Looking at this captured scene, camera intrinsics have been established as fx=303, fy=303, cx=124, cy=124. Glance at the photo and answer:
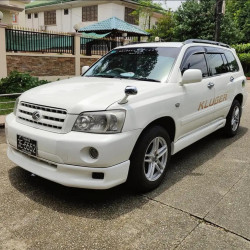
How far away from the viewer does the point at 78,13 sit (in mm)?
31781

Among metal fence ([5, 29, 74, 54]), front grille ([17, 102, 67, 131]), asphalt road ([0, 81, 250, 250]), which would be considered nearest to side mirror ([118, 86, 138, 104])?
front grille ([17, 102, 67, 131])

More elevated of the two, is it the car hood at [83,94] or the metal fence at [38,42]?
the metal fence at [38,42]

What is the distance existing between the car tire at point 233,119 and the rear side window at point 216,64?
769 millimetres

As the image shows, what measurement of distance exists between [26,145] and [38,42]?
32.9ft

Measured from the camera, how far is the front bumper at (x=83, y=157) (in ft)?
9.47

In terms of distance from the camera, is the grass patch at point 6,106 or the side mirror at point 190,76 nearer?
the side mirror at point 190,76

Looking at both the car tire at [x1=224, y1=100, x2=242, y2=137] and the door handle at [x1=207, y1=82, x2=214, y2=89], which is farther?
the car tire at [x1=224, y1=100, x2=242, y2=137]

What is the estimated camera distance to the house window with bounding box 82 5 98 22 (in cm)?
3045

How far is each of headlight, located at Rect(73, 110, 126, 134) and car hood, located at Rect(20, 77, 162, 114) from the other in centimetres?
7

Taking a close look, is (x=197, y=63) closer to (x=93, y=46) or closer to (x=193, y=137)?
(x=193, y=137)

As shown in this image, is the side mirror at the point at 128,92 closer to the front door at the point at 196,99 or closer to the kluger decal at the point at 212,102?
the front door at the point at 196,99

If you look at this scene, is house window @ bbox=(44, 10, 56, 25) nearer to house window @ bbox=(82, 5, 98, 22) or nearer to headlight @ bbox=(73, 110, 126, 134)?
house window @ bbox=(82, 5, 98, 22)

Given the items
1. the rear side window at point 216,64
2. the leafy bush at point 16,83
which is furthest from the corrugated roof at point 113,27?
the rear side window at point 216,64

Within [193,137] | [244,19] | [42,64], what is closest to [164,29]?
[244,19]
